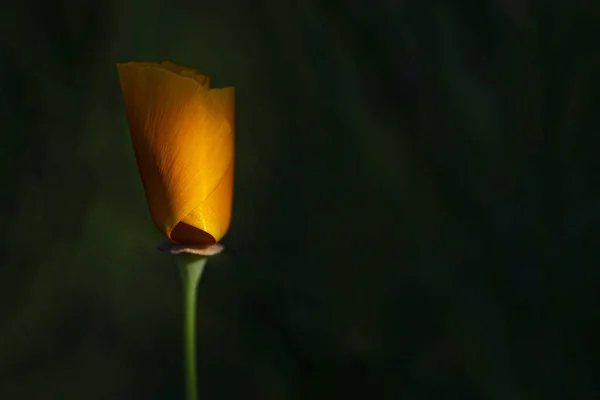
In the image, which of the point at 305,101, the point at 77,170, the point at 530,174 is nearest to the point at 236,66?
the point at 305,101

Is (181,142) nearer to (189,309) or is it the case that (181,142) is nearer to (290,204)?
(189,309)

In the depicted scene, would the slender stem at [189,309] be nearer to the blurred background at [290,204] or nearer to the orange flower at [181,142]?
the orange flower at [181,142]

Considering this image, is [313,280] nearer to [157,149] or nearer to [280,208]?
[280,208]

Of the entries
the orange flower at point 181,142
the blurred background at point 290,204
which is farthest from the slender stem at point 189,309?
the blurred background at point 290,204

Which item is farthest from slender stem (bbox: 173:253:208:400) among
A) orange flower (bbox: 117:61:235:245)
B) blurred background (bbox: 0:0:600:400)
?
blurred background (bbox: 0:0:600:400)

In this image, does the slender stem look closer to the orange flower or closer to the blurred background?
the orange flower
